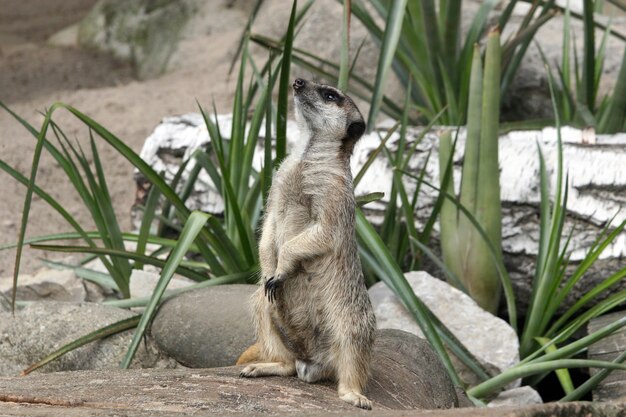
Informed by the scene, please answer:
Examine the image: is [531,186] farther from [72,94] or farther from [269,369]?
[72,94]

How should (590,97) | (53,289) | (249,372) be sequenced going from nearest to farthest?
(249,372) → (53,289) → (590,97)

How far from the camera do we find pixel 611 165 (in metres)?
3.87

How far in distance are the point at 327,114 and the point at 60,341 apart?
130 centimetres

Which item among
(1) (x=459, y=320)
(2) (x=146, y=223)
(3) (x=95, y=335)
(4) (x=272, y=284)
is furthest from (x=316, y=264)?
(2) (x=146, y=223)

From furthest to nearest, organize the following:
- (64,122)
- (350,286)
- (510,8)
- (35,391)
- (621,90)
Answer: (64,122), (510,8), (621,90), (350,286), (35,391)

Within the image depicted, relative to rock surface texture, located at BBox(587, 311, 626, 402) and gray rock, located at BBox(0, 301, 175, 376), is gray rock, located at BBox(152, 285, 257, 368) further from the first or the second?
rock surface texture, located at BBox(587, 311, 626, 402)

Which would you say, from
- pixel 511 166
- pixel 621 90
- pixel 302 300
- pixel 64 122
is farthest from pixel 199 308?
pixel 64 122

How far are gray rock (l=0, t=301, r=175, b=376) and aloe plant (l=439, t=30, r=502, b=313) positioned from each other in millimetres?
1244

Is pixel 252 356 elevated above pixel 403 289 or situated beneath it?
situated beneath

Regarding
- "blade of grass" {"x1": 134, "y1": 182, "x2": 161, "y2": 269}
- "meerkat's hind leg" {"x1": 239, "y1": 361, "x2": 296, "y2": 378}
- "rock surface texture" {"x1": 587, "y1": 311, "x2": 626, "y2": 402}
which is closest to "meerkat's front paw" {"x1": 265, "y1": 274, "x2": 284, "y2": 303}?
"meerkat's hind leg" {"x1": 239, "y1": 361, "x2": 296, "y2": 378}

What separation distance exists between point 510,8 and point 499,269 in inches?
53.0

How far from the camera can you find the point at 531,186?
13.1ft

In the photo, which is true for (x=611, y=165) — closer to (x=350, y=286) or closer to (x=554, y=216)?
(x=554, y=216)

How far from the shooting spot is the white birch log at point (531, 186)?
3865mm
